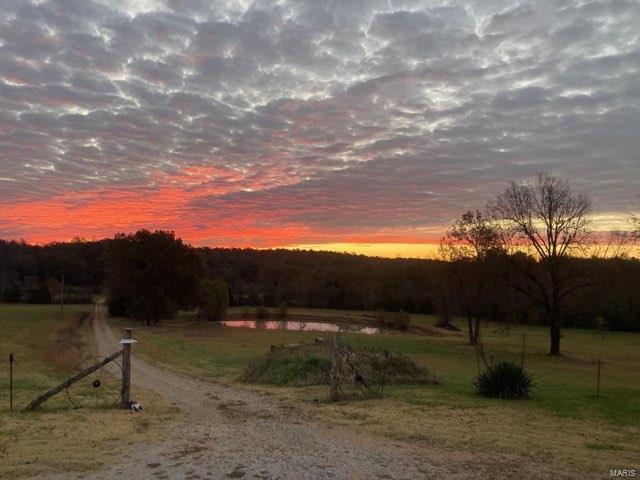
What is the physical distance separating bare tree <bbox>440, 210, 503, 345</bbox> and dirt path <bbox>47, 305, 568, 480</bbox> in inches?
1114

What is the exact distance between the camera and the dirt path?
7.42 meters

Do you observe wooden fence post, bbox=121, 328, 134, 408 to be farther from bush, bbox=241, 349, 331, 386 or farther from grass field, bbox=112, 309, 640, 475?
bush, bbox=241, 349, 331, 386

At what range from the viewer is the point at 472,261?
40.4 metres

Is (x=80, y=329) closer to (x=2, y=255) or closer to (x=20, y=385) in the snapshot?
(x=20, y=385)

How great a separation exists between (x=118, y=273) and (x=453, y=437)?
2109 inches

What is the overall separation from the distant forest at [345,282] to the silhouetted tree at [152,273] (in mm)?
2620

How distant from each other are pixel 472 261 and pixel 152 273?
3287cm

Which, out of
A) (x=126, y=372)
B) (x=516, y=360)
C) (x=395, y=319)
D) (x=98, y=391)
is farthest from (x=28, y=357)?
(x=395, y=319)

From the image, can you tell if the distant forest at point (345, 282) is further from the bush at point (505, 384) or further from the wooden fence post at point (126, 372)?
the wooden fence post at point (126, 372)

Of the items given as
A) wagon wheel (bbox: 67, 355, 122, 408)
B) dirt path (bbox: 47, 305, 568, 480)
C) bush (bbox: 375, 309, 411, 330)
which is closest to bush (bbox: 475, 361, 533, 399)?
dirt path (bbox: 47, 305, 568, 480)

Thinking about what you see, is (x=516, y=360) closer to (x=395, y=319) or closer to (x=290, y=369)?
(x=290, y=369)

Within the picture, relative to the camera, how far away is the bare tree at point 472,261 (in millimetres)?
37625

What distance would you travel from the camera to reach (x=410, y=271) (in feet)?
338

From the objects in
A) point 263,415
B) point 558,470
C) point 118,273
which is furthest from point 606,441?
point 118,273
